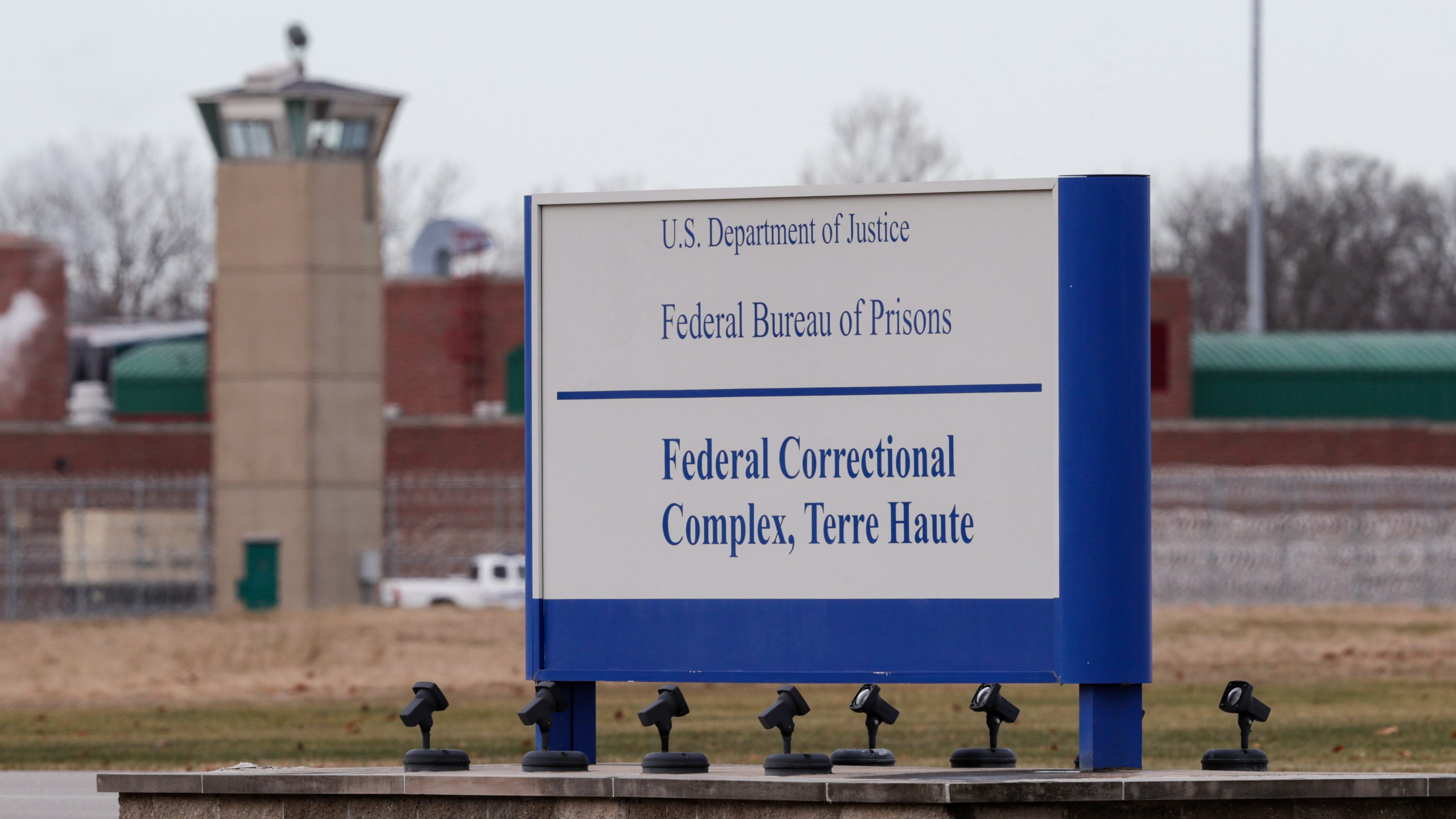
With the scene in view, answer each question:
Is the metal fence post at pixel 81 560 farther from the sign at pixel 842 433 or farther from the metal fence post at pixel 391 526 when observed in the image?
the sign at pixel 842 433

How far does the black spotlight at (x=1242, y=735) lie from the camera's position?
8195 millimetres

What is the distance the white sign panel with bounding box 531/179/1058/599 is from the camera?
8.37 m

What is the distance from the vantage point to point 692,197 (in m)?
8.69

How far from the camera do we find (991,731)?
8.63 metres

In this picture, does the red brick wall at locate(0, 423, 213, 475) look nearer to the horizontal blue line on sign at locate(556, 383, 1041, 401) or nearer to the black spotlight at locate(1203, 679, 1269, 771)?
the horizontal blue line on sign at locate(556, 383, 1041, 401)

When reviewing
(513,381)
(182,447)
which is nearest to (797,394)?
(182,447)

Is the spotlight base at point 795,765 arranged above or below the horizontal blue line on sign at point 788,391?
below

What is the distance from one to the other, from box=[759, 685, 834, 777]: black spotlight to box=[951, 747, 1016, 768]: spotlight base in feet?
2.41

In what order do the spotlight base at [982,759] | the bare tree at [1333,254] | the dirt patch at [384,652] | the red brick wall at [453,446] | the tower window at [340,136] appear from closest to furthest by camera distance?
the spotlight base at [982,759] → the dirt patch at [384,652] → the tower window at [340,136] → the red brick wall at [453,446] → the bare tree at [1333,254]

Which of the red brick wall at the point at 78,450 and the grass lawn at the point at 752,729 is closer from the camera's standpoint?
the grass lawn at the point at 752,729

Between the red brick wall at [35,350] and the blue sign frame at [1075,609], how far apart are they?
49.9 m

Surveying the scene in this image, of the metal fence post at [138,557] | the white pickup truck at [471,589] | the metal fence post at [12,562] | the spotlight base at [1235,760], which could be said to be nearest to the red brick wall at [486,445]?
the metal fence post at [138,557]

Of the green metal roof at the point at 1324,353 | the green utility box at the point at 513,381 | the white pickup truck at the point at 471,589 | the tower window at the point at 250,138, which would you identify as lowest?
the white pickup truck at the point at 471,589

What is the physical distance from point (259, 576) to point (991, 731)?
34236 millimetres
